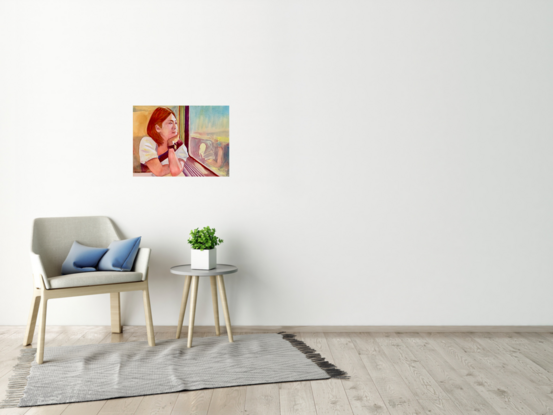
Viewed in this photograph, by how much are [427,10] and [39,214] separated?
3.30 meters

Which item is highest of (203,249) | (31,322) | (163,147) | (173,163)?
(163,147)

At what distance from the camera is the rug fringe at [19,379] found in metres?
2.35

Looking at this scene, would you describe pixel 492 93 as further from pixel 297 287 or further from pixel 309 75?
pixel 297 287

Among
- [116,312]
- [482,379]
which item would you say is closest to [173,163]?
[116,312]

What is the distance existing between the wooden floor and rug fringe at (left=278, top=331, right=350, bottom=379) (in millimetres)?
60

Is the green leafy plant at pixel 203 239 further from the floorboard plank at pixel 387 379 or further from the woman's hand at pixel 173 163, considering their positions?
the floorboard plank at pixel 387 379

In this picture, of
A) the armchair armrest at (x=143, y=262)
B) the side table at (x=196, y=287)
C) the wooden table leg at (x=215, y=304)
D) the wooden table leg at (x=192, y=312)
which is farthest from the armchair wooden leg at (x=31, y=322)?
the wooden table leg at (x=215, y=304)

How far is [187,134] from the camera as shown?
363 centimetres

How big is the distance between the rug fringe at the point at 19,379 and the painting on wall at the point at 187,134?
1.54 m

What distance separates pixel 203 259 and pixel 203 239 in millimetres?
135

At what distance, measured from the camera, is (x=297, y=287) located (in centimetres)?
366

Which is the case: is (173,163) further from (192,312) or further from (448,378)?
(448,378)

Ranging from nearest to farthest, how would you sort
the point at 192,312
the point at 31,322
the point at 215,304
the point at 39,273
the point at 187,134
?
1. the point at 39,273
2. the point at 192,312
3. the point at 31,322
4. the point at 215,304
5. the point at 187,134

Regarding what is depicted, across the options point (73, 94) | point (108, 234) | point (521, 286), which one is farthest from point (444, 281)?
point (73, 94)
